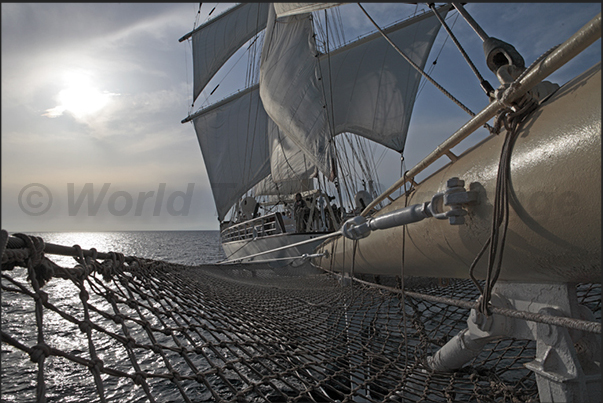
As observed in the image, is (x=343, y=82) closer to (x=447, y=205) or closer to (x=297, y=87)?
(x=297, y=87)

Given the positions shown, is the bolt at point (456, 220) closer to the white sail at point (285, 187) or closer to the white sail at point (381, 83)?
the white sail at point (381, 83)

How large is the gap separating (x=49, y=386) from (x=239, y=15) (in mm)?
26459

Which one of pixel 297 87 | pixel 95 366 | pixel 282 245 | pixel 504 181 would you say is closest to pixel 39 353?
pixel 95 366

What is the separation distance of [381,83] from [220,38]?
16.4m

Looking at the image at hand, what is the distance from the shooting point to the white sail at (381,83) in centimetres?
1581

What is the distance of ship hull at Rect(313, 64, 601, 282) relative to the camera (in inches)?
40.2

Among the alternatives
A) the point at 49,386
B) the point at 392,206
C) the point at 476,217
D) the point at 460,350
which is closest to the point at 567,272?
the point at 476,217

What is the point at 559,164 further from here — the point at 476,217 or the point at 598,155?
the point at 476,217

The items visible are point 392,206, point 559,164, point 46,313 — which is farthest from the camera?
point 46,313

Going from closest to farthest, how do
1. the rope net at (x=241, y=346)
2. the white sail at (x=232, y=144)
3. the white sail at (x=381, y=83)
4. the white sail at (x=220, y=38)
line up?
the rope net at (x=241, y=346)
the white sail at (x=381, y=83)
the white sail at (x=232, y=144)
the white sail at (x=220, y=38)

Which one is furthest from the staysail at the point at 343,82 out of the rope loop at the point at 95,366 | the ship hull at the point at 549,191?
the rope loop at the point at 95,366

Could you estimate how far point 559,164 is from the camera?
1.08 metres

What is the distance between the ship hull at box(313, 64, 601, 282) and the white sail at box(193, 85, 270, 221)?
24.3m

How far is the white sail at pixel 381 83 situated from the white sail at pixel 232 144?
10.4m
